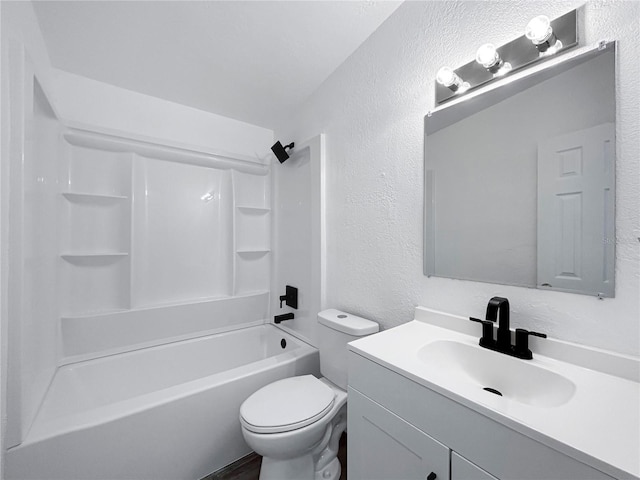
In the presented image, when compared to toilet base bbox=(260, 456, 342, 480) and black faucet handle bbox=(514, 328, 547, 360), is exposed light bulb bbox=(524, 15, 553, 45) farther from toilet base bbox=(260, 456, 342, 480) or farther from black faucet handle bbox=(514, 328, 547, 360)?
toilet base bbox=(260, 456, 342, 480)

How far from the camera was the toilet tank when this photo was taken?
4.47ft

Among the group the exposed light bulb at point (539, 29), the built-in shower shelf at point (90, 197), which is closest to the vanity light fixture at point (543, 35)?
the exposed light bulb at point (539, 29)

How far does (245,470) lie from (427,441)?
4.00 feet

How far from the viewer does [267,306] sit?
2.51 meters

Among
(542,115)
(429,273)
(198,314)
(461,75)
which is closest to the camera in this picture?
(542,115)

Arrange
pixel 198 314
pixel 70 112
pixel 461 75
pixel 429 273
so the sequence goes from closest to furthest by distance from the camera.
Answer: pixel 461 75 → pixel 429 273 → pixel 70 112 → pixel 198 314

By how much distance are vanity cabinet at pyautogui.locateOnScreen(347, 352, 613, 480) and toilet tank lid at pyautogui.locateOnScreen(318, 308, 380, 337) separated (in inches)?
14.6

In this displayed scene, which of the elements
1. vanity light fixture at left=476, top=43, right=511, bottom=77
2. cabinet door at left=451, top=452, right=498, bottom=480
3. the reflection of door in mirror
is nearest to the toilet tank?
cabinet door at left=451, top=452, right=498, bottom=480

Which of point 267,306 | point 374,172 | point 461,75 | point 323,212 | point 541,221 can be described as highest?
point 461,75

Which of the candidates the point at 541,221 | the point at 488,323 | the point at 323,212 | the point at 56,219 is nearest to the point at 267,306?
the point at 323,212

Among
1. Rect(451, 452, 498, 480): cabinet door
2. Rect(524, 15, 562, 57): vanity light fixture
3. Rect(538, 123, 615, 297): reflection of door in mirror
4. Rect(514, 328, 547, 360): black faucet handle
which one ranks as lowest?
Rect(451, 452, 498, 480): cabinet door

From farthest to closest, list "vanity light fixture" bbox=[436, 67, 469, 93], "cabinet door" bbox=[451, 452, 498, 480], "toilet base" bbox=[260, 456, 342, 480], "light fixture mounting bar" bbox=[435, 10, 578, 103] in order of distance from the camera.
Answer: "toilet base" bbox=[260, 456, 342, 480]
"vanity light fixture" bbox=[436, 67, 469, 93]
"light fixture mounting bar" bbox=[435, 10, 578, 103]
"cabinet door" bbox=[451, 452, 498, 480]

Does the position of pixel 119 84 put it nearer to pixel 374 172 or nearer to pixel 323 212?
pixel 323 212

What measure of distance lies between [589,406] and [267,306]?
2227 millimetres
